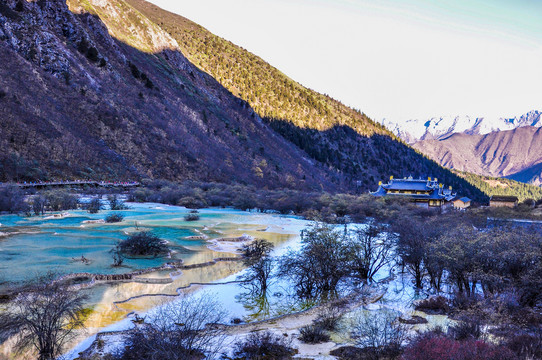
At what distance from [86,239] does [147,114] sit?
4859 cm

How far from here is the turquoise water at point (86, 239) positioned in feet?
63.1

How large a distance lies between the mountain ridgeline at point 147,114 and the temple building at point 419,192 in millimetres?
22753

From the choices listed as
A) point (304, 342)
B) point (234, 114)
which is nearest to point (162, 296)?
point (304, 342)

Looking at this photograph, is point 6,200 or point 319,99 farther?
point 319,99

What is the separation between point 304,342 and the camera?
1304 centimetres

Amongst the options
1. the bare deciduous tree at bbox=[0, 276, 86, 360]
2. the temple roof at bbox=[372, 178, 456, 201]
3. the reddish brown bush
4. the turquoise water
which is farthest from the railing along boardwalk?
the reddish brown bush

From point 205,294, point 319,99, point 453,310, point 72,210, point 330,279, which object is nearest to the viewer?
point 453,310

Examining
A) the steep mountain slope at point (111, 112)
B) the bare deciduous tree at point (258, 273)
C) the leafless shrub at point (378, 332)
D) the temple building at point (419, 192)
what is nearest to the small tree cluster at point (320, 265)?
the bare deciduous tree at point (258, 273)

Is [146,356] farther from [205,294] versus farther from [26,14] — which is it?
[26,14]

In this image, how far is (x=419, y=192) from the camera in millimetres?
57719

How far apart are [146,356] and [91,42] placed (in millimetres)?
72766

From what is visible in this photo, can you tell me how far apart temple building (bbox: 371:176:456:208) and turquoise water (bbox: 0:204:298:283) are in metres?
24.6

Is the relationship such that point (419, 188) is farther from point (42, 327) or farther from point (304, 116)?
point (304, 116)

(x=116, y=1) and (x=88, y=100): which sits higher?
(x=116, y=1)
